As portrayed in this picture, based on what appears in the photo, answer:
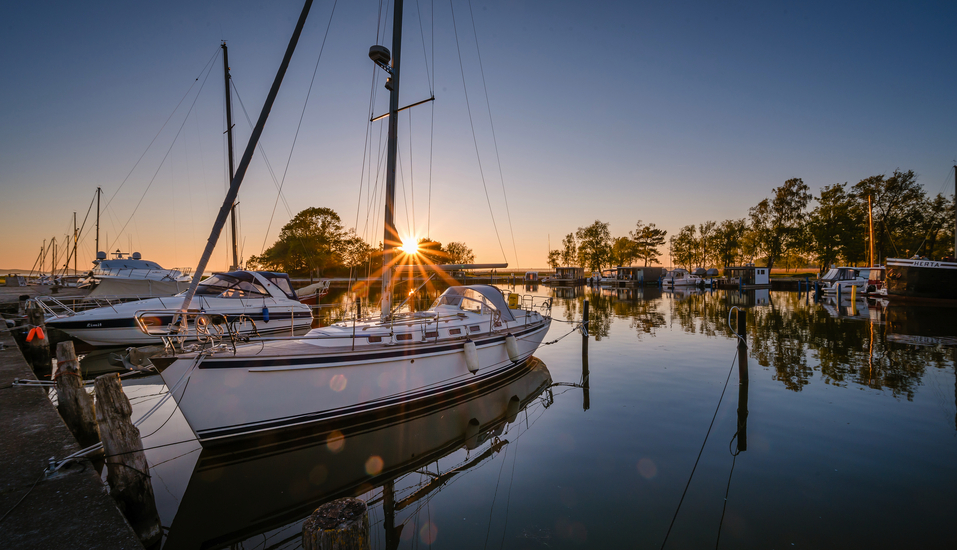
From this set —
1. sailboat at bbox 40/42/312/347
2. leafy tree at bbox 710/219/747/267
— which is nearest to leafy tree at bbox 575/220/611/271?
leafy tree at bbox 710/219/747/267

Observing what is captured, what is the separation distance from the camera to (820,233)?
2132 inches

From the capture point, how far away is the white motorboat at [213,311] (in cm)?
1271

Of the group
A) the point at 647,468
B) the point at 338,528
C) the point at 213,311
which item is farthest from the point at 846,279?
the point at 338,528

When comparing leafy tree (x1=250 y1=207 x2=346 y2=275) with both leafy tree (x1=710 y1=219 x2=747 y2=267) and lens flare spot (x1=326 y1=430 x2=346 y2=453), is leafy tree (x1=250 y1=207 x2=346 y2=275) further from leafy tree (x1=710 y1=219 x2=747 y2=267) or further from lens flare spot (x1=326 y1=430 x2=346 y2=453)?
leafy tree (x1=710 y1=219 x2=747 y2=267)

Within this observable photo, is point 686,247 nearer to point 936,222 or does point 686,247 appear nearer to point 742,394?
point 936,222

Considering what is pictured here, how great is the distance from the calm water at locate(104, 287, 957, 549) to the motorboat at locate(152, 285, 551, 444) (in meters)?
0.54

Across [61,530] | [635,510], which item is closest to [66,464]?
[61,530]

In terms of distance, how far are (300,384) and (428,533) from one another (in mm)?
3387

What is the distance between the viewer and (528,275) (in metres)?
69.3

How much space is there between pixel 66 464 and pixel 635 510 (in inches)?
270

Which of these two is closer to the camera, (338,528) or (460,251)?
(338,528)

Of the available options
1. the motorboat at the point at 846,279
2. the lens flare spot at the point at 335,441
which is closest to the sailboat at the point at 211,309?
the lens flare spot at the point at 335,441

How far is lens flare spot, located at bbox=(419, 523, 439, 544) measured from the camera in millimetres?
4688

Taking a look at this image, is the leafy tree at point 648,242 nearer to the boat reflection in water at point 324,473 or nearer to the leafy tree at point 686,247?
the leafy tree at point 686,247
